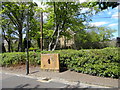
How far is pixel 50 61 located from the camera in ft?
25.0

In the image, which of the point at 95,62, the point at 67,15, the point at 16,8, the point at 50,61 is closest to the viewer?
Answer: the point at 95,62

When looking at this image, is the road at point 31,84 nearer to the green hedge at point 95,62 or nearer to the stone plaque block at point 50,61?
the stone plaque block at point 50,61

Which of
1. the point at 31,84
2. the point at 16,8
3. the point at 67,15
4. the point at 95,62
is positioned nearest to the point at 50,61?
the point at 31,84

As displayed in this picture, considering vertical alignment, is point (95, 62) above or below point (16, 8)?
below

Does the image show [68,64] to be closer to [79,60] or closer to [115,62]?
[79,60]

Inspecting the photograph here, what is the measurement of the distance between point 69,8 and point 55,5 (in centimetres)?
154

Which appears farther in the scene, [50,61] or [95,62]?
[50,61]

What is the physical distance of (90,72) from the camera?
20.7 feet

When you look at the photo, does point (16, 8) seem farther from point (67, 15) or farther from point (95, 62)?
point (95, 62)

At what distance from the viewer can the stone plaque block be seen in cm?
737

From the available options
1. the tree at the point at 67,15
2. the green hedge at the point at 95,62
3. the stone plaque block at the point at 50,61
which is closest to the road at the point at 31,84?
the stone plaque block at the point at 50,61

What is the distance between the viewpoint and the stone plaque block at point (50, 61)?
7.37 metres

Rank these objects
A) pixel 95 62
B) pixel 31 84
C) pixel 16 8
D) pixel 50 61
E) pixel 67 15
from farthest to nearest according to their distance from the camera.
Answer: pixel 16 8 → pixel 67 15 → pixel 50 61 → pixel 95 62 → pixel 31 84

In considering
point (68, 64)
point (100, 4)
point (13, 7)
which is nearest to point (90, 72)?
point (68, 64)
